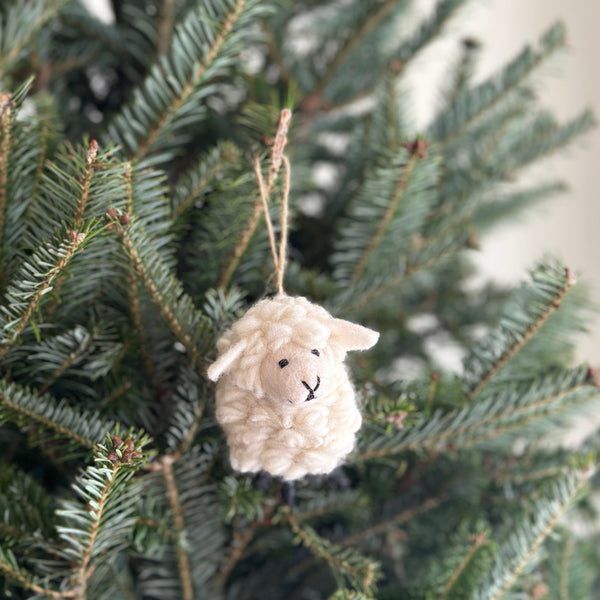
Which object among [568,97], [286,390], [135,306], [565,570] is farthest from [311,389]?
[568,97]

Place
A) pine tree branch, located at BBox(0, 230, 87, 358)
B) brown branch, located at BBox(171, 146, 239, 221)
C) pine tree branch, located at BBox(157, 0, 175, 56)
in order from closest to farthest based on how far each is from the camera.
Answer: pine tree branch, located at BBox(0, 230, 87, 358) < brown branch, located at BBox(171, 146, 239, 221) < pine tree branch, located at BBox(157, 0, 175, 56)

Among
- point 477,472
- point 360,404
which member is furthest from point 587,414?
point 360,404

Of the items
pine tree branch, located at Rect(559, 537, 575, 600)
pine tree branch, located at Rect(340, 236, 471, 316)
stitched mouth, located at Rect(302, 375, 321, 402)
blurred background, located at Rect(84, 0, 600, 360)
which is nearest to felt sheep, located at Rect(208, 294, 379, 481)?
stitched mouth, located at Rect(302, 375, 321, 402)

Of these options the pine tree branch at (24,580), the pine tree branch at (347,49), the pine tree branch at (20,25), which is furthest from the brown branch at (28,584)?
the pine tree branch at (347,49)

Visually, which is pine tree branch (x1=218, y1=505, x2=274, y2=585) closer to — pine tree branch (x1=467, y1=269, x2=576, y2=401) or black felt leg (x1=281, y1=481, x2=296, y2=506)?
black felt leg (x1=281, y1=481, x2=296, y2=506)

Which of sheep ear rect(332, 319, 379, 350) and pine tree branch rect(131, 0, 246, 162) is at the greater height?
pine tree branch rect(131, 0, 246, 162)

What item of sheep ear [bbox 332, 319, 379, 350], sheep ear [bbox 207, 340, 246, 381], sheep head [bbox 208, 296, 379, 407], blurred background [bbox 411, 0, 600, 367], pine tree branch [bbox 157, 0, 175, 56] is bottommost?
blurred background [bbox 411, 0, 600, 367]

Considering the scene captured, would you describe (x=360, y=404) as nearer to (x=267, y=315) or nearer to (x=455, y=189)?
(x=267, y=315)

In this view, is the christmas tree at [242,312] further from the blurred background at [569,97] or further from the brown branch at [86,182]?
the blurred background at [569,97]
